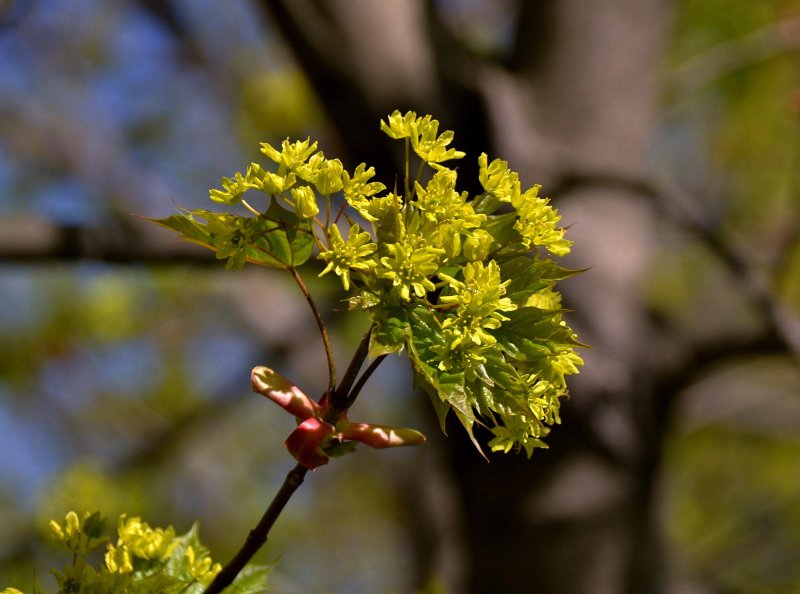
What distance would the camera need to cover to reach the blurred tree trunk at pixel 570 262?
74.6 inches

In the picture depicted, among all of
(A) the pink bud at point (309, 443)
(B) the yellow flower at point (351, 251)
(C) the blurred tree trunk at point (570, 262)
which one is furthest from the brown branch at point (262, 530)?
(C) the blurred tree trunk at point (570, 262)

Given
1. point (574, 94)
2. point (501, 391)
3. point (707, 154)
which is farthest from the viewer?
point (707, 154)

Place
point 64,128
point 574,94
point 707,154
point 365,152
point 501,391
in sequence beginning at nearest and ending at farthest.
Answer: point 501,391 < point 365,152 < point 574,94 < point 64,128 < point 707,154

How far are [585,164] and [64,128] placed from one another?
2.00 metres

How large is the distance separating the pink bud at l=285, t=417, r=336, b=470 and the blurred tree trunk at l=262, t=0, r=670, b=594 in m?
1.32

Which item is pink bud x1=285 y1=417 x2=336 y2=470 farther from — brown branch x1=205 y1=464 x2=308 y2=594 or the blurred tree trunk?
the blurred tree trunk

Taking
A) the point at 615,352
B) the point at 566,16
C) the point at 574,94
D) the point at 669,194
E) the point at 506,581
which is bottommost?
the point at 506,581

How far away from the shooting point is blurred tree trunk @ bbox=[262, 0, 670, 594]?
1.89 metres

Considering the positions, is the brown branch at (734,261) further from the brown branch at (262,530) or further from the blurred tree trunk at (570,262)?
the brown branch at (262,530)

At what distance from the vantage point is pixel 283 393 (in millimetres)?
605

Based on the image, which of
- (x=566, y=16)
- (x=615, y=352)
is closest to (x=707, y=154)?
(x=566, y=16)

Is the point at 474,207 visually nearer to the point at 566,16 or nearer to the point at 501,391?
the point at 501,391

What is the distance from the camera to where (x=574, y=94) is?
2178 mm

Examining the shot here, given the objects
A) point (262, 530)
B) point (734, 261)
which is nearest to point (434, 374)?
point (262, 530)
